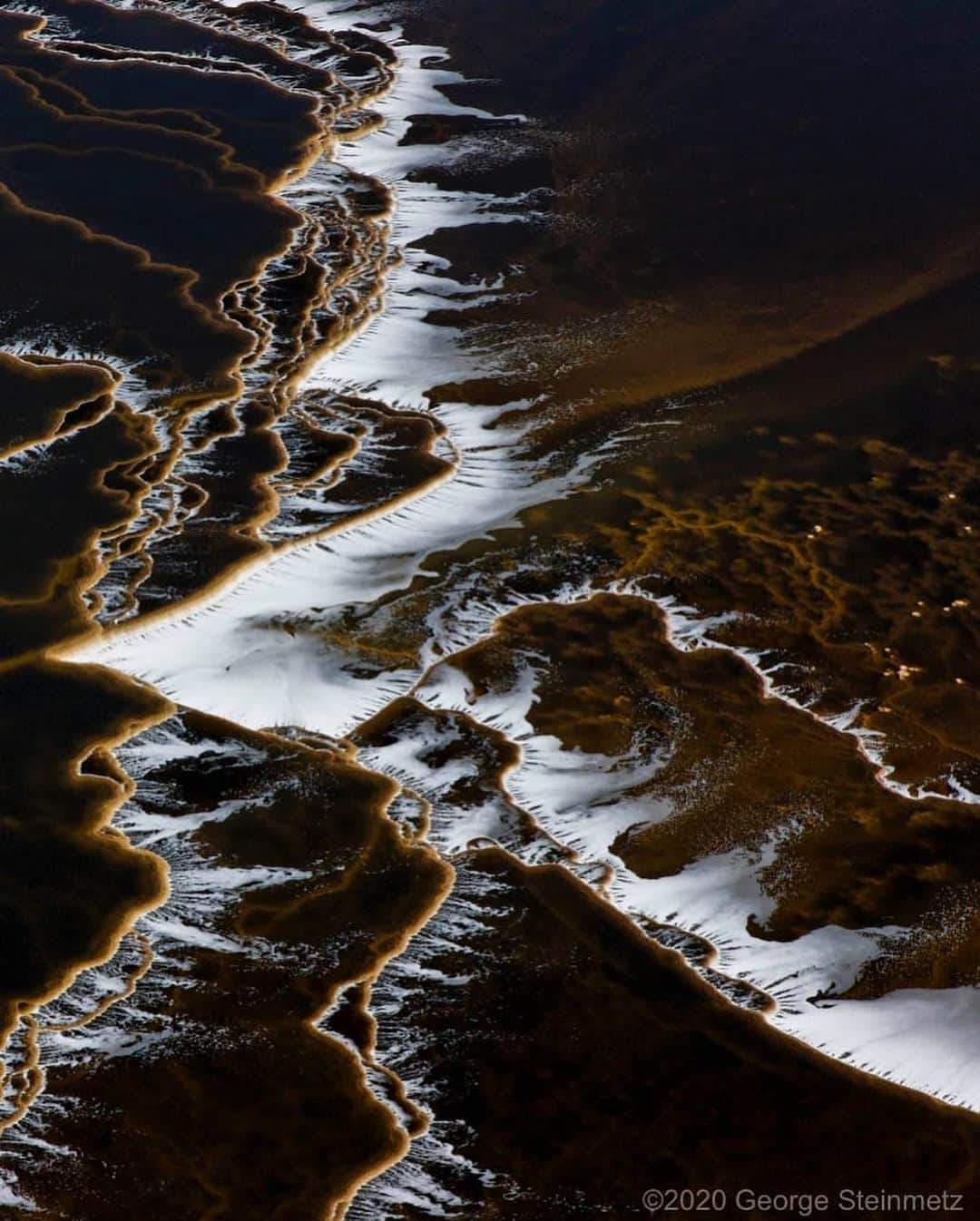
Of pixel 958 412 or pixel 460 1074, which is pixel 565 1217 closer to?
pixel 460 1074

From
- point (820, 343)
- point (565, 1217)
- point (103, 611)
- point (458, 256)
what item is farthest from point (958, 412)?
point (565, 1217)

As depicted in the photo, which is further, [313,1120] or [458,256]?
[458,256]

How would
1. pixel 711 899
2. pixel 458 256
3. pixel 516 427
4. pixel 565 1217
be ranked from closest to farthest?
pixel 565 1217 → pixel 711 899 → pixel 516 427 → pixel 458 256
